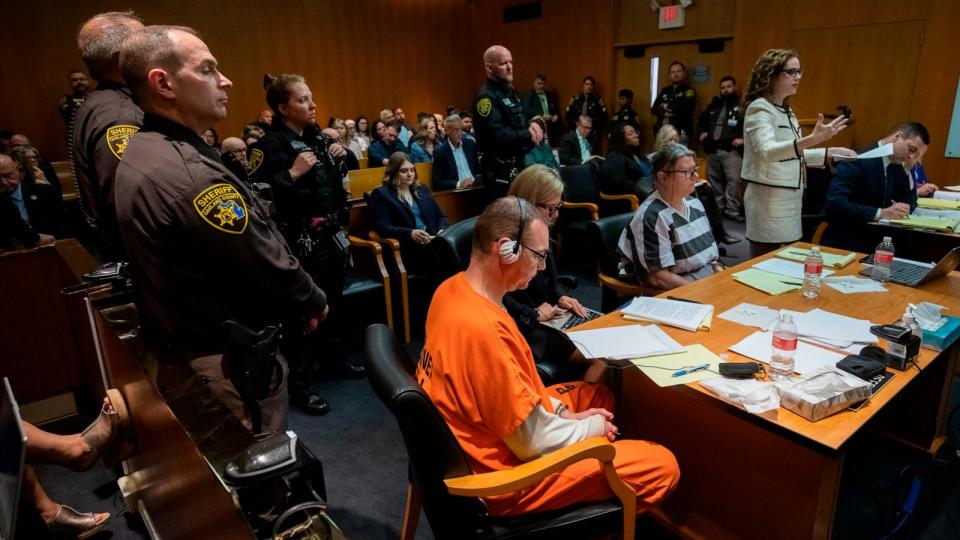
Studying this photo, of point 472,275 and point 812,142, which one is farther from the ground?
point 812,142

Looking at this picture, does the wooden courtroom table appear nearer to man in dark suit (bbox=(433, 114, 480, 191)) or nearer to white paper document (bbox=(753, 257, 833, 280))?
white paper document (bbox=(753, 257, 833, 280))

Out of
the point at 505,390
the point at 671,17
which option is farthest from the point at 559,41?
the point at 505,390

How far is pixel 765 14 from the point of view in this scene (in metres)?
6.76

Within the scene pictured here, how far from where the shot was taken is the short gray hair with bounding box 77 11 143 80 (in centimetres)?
191

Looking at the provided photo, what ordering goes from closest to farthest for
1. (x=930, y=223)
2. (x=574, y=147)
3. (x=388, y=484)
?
(x=388, y=484)
(x=930, y=223)
(x=574, y=147)

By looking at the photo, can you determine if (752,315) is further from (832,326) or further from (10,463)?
(10,463)

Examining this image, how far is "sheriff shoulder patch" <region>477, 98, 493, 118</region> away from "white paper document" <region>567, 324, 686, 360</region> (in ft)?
6.48

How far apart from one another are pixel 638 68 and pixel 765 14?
1.86 meters

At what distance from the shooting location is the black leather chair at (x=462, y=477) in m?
1.21

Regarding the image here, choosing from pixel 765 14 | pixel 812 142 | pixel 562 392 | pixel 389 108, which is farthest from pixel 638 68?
pixel 562 392

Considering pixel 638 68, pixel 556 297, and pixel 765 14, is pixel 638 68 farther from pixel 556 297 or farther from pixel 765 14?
pixel 556 297

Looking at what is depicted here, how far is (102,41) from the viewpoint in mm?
1896

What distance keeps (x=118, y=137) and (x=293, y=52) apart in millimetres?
7663

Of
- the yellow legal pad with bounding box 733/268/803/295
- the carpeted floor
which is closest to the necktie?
the carpeted floor
